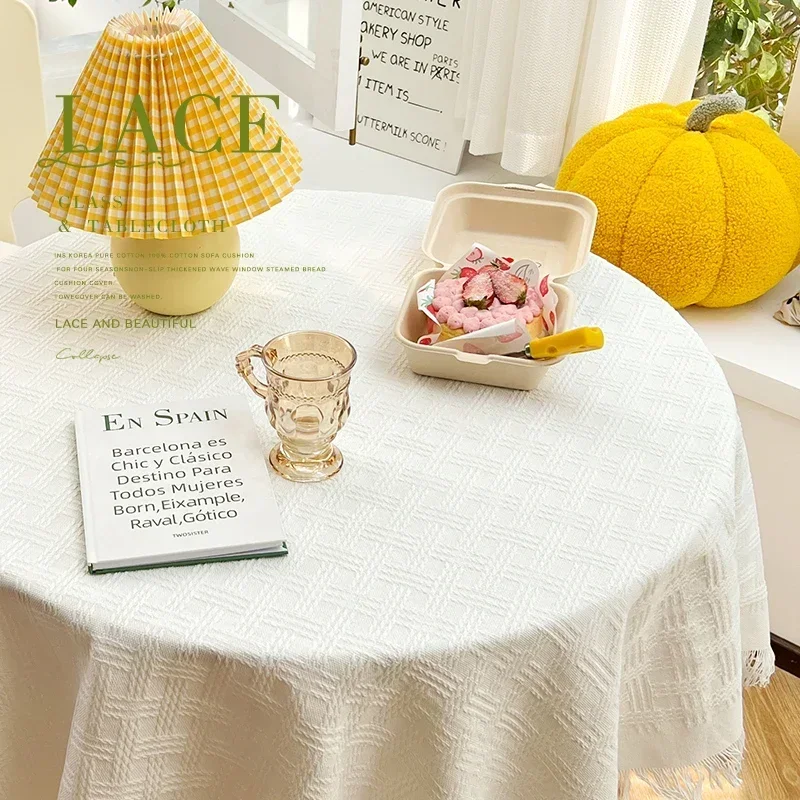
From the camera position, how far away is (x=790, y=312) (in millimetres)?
1618

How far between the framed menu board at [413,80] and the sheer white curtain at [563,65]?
0.07 metres

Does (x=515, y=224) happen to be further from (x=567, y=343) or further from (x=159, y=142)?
(x=159, y=142)

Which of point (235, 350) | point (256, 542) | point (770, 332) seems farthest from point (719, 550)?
point (770, 332)

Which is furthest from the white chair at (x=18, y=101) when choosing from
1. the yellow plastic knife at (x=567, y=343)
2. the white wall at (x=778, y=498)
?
the white wall at (x=778, y=498)

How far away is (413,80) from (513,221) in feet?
2.96

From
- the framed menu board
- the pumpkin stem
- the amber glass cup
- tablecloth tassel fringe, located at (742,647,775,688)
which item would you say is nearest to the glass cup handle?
the amber glass cup

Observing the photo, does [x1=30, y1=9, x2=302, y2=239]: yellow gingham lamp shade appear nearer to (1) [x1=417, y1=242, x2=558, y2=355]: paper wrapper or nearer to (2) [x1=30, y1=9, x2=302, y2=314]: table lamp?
(2) [x1=30, y1=9, x2=302, y2=314]: table lamp

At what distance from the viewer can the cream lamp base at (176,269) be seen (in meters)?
1.12

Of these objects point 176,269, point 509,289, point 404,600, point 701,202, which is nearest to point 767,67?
point 701,202

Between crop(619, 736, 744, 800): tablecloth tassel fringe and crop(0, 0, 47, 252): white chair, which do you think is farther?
crop(0, 0, 47, 252): white chair

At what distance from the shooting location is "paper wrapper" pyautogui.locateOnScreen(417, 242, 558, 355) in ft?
3.49

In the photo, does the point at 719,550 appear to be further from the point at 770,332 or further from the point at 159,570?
the point at 770,332

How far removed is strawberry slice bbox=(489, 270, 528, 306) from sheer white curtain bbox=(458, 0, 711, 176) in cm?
87

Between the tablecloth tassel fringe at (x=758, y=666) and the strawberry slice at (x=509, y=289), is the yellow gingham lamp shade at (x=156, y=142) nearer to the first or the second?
the strawberry slice at (x=509, y=289)
